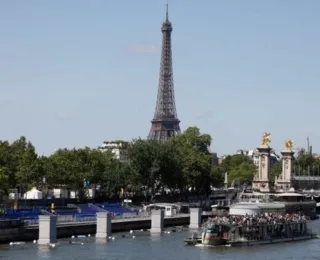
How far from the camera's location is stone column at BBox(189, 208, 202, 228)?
3142 inches

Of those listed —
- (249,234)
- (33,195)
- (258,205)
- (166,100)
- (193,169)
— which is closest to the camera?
(249,234)

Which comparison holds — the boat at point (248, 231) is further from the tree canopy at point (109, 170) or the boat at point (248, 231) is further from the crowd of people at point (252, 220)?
the tree canopy at point (109, 170)

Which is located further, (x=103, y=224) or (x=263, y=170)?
(x=263, y=170)

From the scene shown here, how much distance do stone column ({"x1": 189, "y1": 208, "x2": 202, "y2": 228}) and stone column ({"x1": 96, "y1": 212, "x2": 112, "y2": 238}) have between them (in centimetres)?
1604

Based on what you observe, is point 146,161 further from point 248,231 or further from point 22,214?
point 248,231

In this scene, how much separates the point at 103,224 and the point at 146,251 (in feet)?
27.0

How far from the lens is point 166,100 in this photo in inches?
6781

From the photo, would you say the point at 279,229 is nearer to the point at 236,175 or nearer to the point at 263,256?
the point at 263,256

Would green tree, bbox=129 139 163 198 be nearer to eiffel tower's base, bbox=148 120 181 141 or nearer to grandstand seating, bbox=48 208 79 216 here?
grandstand seating, bbox=48 208 79 216

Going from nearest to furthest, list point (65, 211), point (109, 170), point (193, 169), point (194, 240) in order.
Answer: point (194, 240)
point (65, 211)
point (109, 170)
point (193, 169)

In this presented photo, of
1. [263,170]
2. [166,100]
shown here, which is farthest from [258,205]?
[166,100]

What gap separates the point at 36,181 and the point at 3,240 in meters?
29.0

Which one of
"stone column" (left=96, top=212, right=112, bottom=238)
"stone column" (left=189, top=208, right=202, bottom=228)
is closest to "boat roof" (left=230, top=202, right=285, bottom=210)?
"stone column" (left=189, top=208, right=202, bottom=228)

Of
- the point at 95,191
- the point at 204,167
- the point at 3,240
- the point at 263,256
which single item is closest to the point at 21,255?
the point at 3,240
